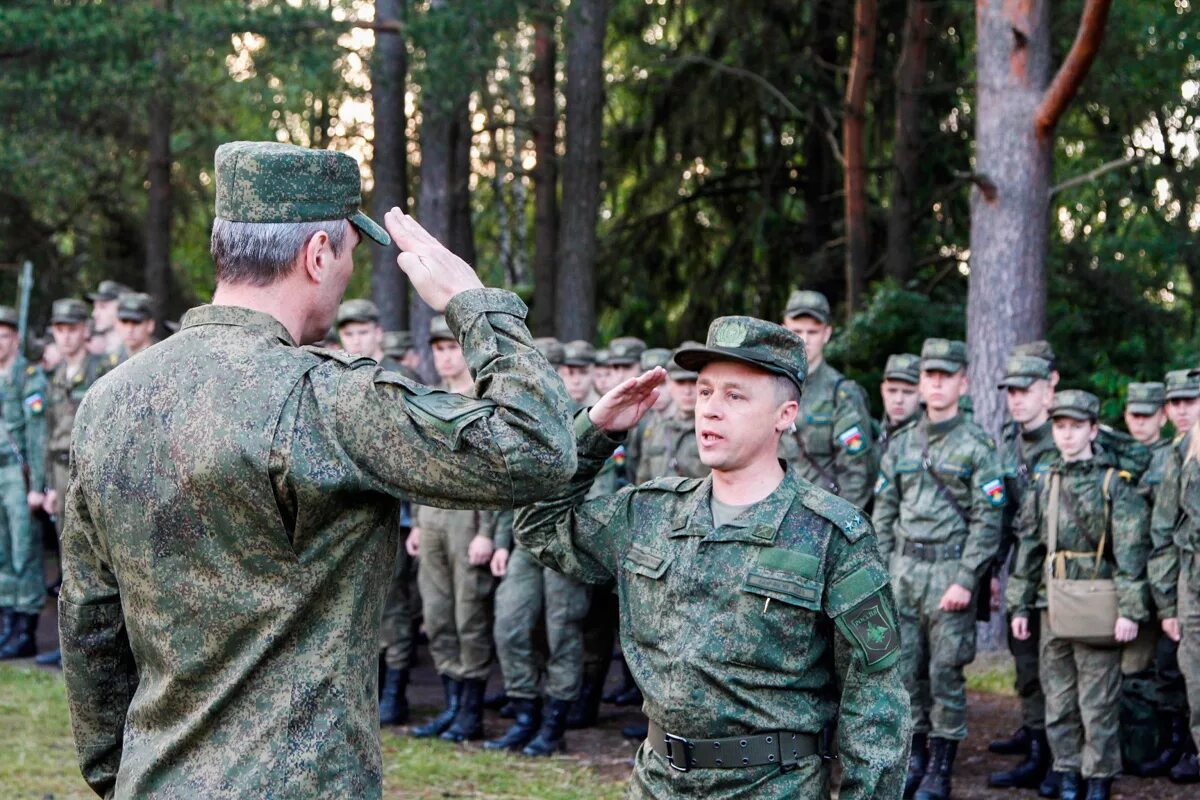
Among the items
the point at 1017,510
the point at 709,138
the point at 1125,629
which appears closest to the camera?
the point at 1125,629

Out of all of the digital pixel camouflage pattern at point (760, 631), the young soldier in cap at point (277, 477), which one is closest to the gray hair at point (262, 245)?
the young soldier in cap at point (277, 477)

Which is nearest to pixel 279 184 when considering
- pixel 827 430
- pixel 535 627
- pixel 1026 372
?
pixel 827 430

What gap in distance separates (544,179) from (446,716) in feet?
38.2

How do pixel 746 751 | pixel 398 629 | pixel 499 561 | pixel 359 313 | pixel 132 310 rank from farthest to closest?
1. pixel 132 310
2. pixel 359 313
3. pixel 398 629
4. pixel 499 561
5. pixel 746 751

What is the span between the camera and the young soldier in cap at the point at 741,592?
12.0 ft

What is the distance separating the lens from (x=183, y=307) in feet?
72.1

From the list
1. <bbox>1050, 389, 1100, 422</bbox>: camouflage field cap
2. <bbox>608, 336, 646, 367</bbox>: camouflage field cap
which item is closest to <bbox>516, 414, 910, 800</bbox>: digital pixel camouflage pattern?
<bbox>1050, 389, 1100, 422</bbox>: camouflage field cap

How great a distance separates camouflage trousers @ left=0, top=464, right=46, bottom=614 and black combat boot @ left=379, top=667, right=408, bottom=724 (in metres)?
3.37

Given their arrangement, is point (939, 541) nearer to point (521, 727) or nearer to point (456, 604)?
point (521, 727)

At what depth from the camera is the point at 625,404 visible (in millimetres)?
3783

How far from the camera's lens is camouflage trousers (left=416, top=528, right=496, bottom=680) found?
8.97 metres

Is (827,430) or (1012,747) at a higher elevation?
(827,430)

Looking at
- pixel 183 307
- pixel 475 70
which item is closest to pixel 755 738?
pixel 475 70

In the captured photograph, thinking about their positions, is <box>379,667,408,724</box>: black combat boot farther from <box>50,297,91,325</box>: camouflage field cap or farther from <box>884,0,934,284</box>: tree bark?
<box>884,0,934,284</box>: tree bark
